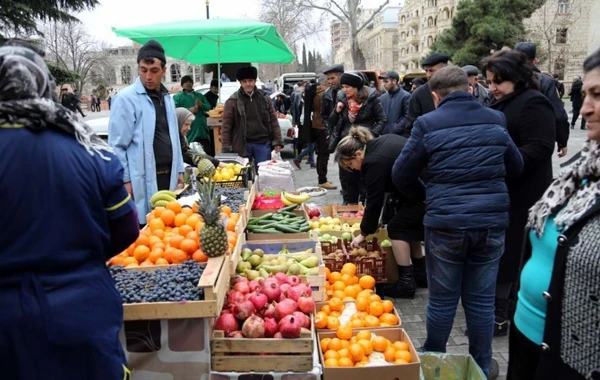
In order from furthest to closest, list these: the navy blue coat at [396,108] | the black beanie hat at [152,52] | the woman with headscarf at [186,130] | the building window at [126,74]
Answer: the building window at [126,74] < the navy blue coat at [396,108] < the woman with headscarf at [186,130] < the black beanie hat at [152,52]

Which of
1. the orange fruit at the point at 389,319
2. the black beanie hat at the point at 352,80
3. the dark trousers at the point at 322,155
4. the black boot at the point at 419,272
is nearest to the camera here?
the orange fruit at the point at 389,319

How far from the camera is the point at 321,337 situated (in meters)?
3.25

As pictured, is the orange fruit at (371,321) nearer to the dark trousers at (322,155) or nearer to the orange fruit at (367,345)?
the orange fruit at (367,345)

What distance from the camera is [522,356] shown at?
1.89 metres

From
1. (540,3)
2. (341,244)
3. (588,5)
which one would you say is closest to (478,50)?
(540,3)

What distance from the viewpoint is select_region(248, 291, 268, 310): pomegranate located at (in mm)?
3092

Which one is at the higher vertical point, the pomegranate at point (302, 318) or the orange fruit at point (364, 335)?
the pomegranate at point (302, 318)

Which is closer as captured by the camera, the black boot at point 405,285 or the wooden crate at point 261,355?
the wooden crate at point 261,355

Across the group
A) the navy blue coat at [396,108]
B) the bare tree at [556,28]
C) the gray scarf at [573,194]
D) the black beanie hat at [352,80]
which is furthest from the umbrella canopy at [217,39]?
the bare tree at [556,28]

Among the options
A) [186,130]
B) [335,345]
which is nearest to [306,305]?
[335,345]

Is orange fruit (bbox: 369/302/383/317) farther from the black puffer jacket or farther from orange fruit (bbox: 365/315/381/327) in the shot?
the black puffer jacket

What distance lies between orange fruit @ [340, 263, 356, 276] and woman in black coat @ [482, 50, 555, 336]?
3.93 ft

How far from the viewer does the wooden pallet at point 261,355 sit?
278 centimetres

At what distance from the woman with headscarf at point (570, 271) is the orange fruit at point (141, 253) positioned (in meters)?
2.34
